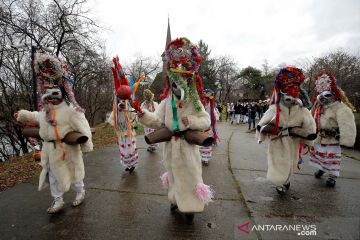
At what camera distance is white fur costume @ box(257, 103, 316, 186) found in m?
3.71

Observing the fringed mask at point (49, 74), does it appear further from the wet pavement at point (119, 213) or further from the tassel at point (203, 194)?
the tassel at point (203, 194)

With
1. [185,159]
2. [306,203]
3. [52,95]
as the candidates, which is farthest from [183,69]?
[306,203]

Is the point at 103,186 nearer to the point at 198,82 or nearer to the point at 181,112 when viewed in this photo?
the point at 181,112

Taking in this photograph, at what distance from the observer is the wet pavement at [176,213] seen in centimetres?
280

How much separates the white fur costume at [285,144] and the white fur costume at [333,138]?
0.89m

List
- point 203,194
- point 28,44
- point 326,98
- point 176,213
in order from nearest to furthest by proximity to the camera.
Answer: point 203,194, point 176,213, point 326,98, point 28,44

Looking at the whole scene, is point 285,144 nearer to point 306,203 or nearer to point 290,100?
point 290,100

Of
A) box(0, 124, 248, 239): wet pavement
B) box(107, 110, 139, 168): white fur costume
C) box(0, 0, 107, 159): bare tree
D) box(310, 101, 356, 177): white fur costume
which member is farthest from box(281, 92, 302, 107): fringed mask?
box(0, 0, 107, 159): bare tree

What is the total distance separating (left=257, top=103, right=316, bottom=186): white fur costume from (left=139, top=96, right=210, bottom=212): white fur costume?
154cm

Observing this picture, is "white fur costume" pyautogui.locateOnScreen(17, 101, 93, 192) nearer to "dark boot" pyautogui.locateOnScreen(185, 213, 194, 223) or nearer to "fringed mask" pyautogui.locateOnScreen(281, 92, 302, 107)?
"dark boot" pyautogui.locateOnScreen(185, 213, 194, 223)

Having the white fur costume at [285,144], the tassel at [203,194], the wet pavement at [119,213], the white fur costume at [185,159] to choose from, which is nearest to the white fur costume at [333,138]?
the white fur costume at [285,144]

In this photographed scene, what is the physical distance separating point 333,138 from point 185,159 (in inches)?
128

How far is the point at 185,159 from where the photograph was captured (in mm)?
→ 2852

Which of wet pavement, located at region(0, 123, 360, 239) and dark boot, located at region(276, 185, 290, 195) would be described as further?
dark boot, located at region(276, 185, 290, 195)
